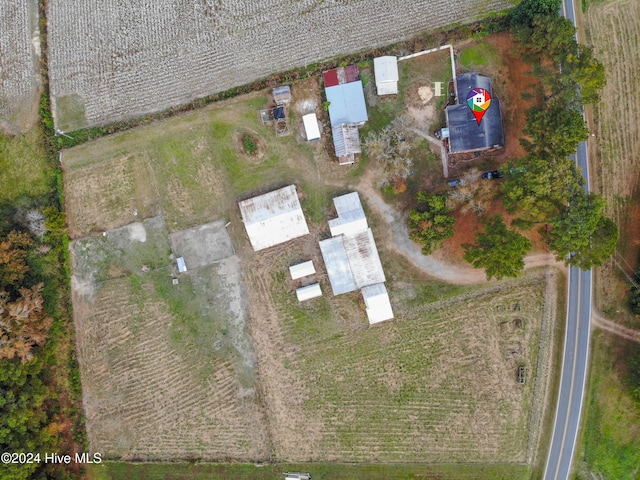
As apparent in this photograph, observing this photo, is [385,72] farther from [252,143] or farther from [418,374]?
[418,374]

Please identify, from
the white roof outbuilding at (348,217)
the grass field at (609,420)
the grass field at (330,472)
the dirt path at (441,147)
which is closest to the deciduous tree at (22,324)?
the grass field at (330,472)

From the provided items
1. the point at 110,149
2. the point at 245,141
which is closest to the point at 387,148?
the point at 245,141

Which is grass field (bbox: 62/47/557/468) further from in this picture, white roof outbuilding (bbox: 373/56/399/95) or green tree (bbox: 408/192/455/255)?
green tree (bbox: 408/192/455/255)

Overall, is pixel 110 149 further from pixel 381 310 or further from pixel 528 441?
pixel 528 441

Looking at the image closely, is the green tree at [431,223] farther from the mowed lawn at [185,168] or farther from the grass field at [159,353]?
the grass field at [159,353]

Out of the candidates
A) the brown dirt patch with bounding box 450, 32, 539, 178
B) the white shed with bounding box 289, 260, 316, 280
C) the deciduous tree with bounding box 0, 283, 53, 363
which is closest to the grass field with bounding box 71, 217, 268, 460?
the deciduous tree with bounding box 0, 283, 53, 363

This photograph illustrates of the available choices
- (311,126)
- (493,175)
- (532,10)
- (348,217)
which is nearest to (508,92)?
(532,10)
